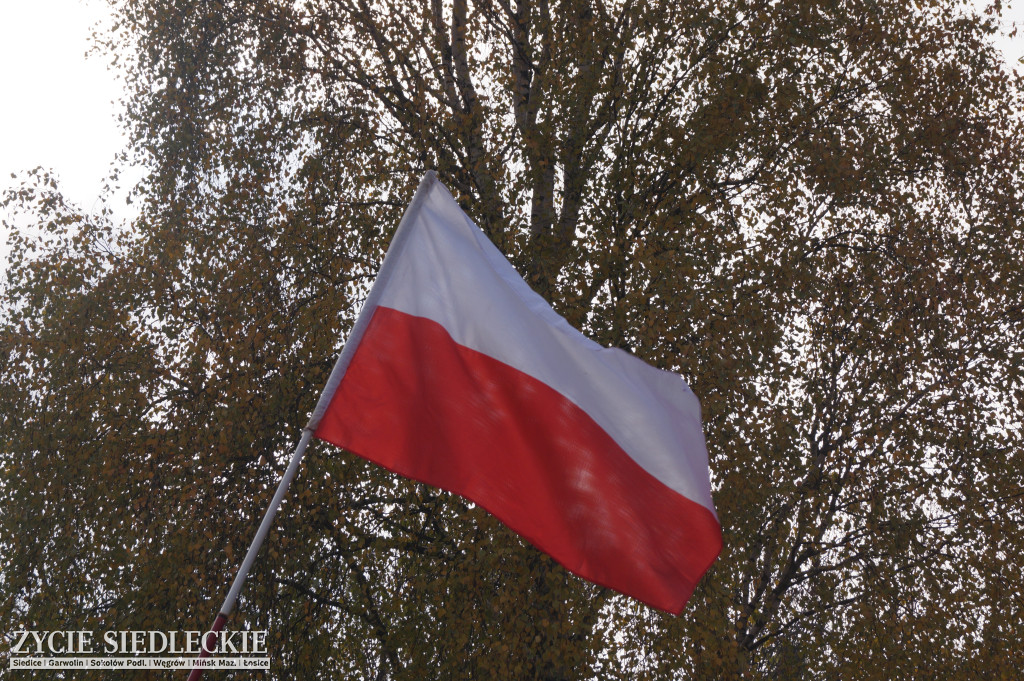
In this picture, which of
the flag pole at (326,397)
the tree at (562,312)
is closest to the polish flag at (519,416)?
the flag pole at (326,397)

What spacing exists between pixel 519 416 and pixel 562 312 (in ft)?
16.5

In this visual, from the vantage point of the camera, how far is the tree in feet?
32.0

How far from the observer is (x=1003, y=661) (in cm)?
1137

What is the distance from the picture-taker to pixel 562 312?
34.2 ft

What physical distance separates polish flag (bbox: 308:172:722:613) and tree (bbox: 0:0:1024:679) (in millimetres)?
4044

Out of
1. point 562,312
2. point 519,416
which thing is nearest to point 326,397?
point 519,416

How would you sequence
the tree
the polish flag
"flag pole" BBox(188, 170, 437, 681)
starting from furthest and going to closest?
the tree
the polish flag
"flag pole" BBox(188, 170, 437, 681)

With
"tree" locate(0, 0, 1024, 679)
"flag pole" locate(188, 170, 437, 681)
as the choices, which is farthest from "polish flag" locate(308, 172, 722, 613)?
"tree" locate(0, 0, 1024, 679)

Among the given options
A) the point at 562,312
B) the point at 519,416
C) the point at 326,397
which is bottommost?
the point at 326,397

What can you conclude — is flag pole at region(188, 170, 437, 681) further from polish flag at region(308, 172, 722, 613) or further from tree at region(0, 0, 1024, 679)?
tree at region(0, 0, 1024, 679)

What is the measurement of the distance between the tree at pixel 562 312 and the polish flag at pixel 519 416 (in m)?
4.04

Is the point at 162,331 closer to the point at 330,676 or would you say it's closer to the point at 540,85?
the point at 330,676

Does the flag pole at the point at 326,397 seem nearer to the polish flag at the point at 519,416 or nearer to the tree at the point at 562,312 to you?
the polish flag at the point at 519,416

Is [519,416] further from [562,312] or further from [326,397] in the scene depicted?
[562,312]
